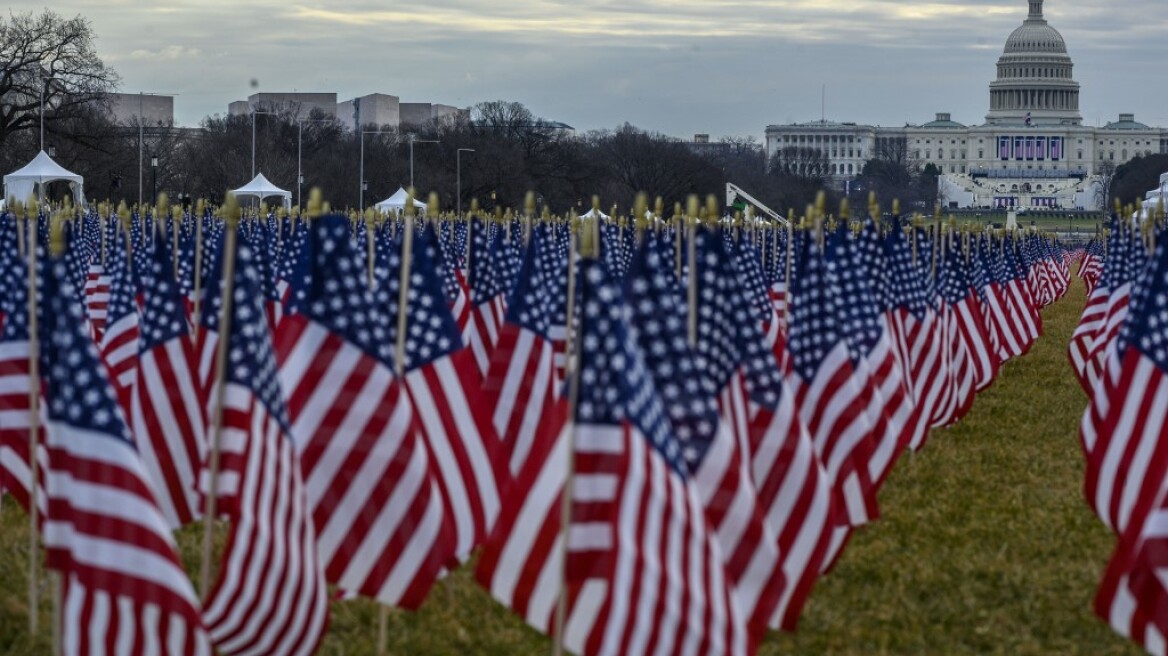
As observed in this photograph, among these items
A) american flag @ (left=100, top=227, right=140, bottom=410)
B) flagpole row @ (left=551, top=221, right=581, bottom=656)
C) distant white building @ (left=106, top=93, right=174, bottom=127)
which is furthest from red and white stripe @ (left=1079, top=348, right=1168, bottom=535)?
distant white building @ (left=106, top=93, right=174, bottom=127)

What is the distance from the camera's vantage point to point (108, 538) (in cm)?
656

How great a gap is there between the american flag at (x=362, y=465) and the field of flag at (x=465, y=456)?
0.01 meters

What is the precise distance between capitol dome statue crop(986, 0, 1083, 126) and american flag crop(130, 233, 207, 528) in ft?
615

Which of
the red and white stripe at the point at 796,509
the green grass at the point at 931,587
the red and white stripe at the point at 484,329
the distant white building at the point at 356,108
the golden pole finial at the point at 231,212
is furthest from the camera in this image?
the distant white building at the point at 356,108

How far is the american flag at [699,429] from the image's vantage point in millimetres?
6984

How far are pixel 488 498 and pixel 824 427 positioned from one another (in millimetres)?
1993

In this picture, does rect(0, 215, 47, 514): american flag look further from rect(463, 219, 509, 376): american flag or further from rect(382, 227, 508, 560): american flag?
rect(463, 219, 509, 376): american flag

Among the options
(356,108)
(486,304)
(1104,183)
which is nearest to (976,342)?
(486,304)

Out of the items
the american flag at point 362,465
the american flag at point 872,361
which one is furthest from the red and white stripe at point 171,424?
the american flag at point 872,361

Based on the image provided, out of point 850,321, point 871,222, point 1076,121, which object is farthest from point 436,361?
point 1076,121

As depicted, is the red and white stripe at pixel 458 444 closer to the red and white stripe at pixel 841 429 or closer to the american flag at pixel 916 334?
the red and white stripe at pixel 841 429

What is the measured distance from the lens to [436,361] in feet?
29.6

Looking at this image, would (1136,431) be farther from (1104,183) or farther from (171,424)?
(1104,183)

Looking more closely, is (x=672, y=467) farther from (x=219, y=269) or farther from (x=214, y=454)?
(x=219, y=269)
